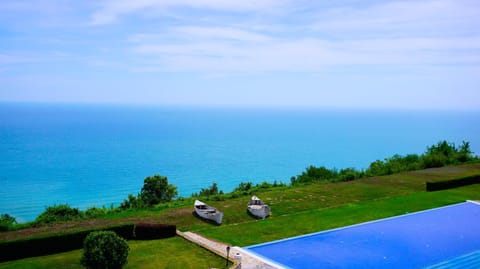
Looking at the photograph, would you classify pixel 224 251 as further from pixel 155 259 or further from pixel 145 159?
pixel 145 159

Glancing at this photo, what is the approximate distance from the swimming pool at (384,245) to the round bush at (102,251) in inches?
216

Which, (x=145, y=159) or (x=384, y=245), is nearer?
(x=384, y=245)

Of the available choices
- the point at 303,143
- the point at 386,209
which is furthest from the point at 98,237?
the point at 303,143

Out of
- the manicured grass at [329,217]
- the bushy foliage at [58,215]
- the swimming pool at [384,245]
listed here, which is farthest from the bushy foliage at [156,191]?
the swimming pool at [384,245]

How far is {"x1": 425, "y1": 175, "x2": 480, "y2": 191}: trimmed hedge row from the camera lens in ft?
95.6

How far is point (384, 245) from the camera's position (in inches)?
733

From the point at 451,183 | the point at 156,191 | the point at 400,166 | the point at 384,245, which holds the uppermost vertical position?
the point at 400,166

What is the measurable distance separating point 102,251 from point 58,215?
10.8 meters

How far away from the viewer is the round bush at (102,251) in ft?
44.0

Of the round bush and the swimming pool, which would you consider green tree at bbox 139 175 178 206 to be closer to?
the swimming pool

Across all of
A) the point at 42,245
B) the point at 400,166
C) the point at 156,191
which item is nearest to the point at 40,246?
the point at 42,245

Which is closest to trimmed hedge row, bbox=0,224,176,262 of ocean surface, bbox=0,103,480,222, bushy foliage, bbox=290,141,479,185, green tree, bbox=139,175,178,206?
green tree, bbox=139,175,178,206

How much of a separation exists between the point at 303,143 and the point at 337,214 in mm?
112172

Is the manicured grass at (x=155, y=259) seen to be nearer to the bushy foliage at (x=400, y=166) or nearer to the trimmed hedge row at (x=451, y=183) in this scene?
the bushy foliage at (x=400, y=166)
